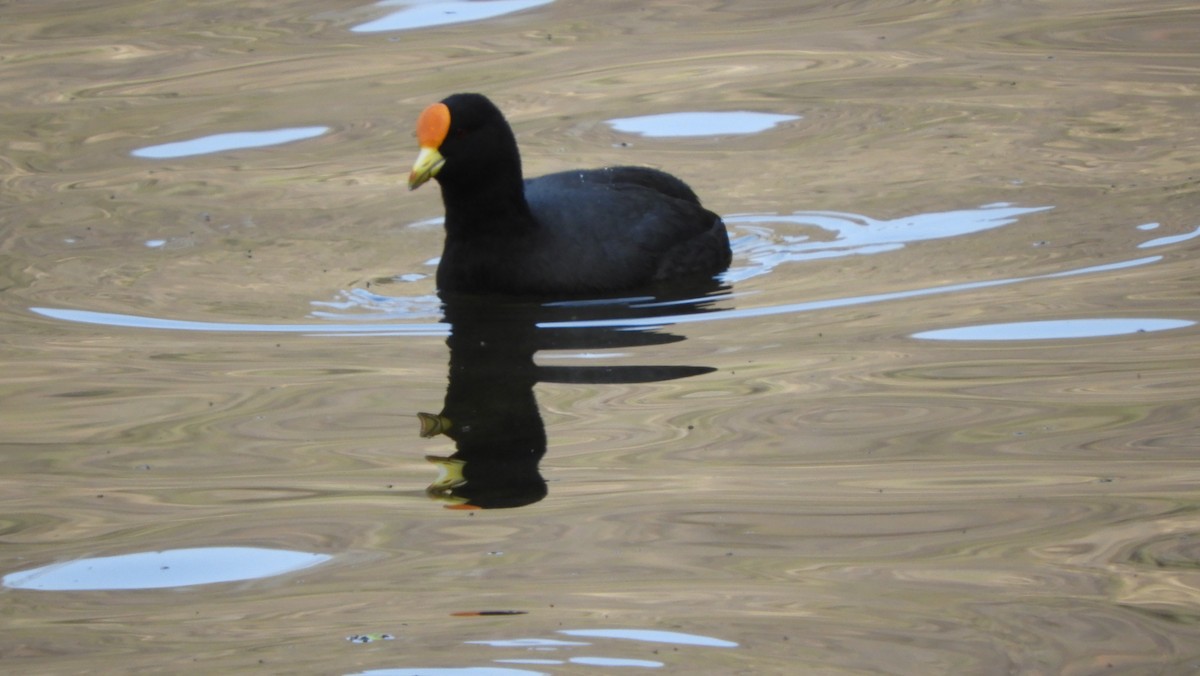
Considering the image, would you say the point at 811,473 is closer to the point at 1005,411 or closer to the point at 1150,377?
the point at 1005,411

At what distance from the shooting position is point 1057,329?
5.79 m

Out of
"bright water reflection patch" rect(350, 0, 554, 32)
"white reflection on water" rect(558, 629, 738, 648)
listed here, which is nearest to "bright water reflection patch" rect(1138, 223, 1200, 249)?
"white reflection on water" rect(558, 629, 738, 648)

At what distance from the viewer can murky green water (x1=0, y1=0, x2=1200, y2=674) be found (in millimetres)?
3809

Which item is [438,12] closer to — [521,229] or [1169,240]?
[521,229]

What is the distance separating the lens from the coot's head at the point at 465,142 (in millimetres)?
6707

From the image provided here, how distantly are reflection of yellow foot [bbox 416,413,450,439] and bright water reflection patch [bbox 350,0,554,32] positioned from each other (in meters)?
6.54

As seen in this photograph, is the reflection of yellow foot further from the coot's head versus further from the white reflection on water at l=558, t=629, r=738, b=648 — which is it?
the coot's head

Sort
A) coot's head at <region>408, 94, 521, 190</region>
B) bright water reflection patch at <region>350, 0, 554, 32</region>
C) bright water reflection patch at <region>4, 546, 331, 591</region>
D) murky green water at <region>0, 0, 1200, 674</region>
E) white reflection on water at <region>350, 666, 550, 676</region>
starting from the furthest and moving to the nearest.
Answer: bright water reflection patch at <region>350, 0, 554, 32</region> → coot's head at <region>408, 94, 521, 190</region> → bright water reflection patch at <region>4, 546, 331, 591</region> → murky green water at <region>0, 0, 1200, 674</region> → white reflection on water at <region>350, 666, 550, 676</region>

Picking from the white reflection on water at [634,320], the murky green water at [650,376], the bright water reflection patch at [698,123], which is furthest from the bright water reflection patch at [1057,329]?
the bright water reflection patch at [698,123]

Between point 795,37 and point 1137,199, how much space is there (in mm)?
3640

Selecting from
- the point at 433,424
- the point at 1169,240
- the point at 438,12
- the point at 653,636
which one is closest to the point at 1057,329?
the point at 1169,240

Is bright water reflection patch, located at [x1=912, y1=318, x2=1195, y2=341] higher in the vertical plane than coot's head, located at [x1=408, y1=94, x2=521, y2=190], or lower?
lower

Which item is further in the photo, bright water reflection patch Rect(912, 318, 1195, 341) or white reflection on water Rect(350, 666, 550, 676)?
bright water reflection patch Rect(912, 318, 1195, 341)

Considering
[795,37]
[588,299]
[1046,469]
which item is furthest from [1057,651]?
[795,37]
